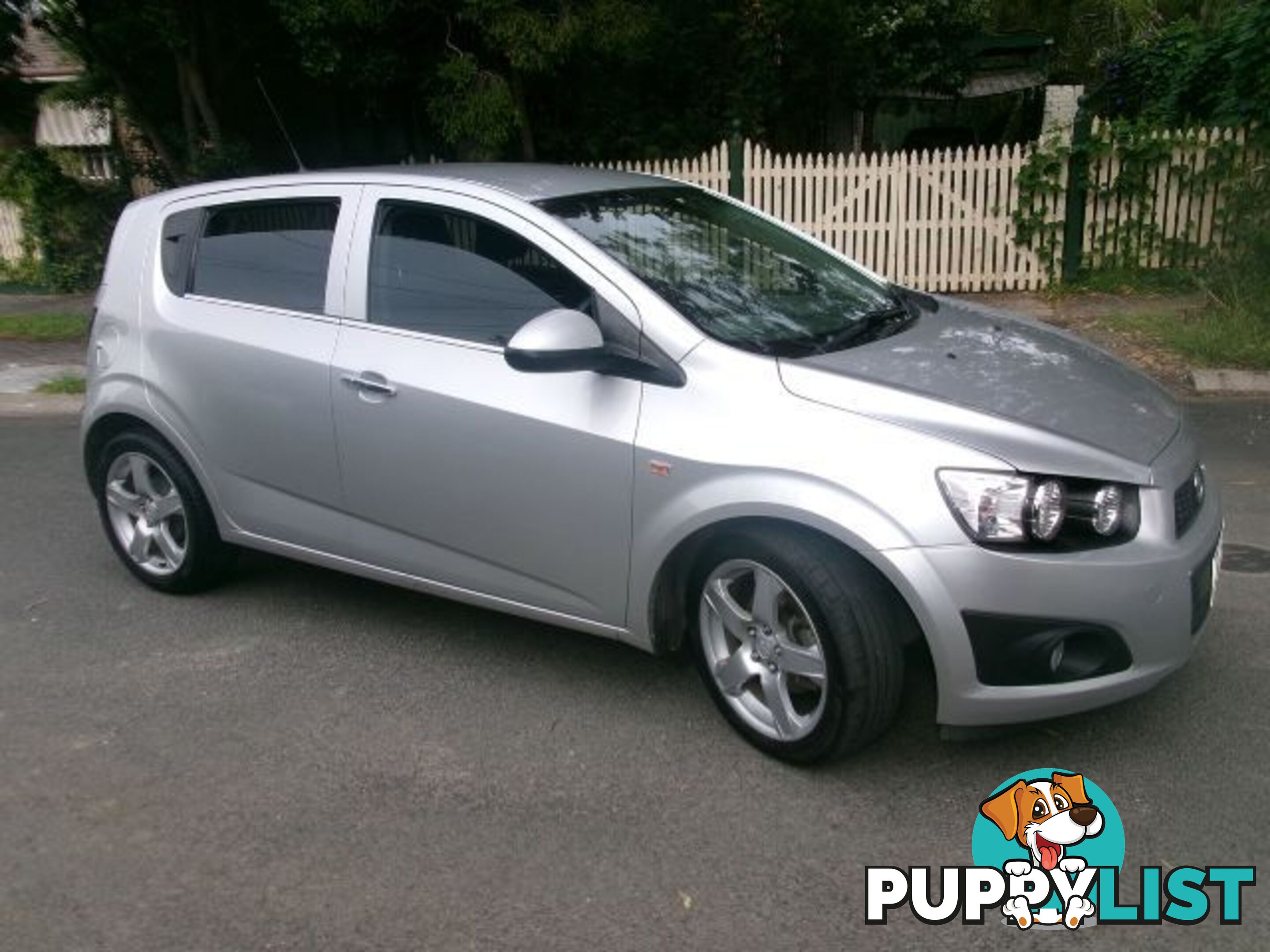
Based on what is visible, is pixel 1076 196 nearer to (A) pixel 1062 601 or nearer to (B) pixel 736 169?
(B) pixel 736 169

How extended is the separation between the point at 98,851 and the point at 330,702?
0.96m

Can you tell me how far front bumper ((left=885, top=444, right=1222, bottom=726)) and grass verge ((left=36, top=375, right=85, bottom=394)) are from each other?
26.1ft

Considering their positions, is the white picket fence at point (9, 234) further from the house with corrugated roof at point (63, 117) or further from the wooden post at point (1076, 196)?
the wooden post at point (1076, 196)

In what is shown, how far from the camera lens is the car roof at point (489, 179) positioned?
4.20 meters

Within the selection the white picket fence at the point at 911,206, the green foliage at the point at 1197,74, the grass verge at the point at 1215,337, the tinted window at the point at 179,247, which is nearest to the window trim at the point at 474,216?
the tinted window at the point at 179,247

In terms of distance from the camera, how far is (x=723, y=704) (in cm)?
367

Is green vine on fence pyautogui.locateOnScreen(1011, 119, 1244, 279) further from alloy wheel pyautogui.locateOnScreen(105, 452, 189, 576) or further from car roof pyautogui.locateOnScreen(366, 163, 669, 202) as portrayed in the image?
alloy wheel pyautogui.locateOnScreen(105, 452, 189, 576)

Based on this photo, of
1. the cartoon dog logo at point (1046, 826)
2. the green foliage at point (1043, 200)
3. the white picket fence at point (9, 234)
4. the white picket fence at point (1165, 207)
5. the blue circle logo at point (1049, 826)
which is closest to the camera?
the cartoon dog logo at point (1046, 826)

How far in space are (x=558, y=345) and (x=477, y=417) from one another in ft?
1.67

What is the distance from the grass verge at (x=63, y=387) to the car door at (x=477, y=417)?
6.00 meters

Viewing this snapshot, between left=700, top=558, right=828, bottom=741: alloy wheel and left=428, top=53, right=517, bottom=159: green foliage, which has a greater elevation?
left=428, top=53, right=517, bottom=159: green foliage

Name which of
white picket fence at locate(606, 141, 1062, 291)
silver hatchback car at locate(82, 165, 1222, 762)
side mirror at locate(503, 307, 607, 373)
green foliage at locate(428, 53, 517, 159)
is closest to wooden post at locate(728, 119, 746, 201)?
white picket fence at locate(606, 141, 1062, 291)

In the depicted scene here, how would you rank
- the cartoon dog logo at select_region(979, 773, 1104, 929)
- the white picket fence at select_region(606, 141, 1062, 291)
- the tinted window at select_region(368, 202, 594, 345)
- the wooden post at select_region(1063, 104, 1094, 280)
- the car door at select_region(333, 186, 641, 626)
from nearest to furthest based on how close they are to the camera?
the cartoon dog logo at select_region(979, 773, 1104, 929) → the car door at select_region(333, 186, 641, 626) → the tinted window at select_region(368, 202, 594, 345) → the wooden post at select_region(1063, 104, 1094, 280) → the white picket fence at select_region(606, 141, 1062, 291)

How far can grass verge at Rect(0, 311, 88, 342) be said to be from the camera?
38.1 feet
